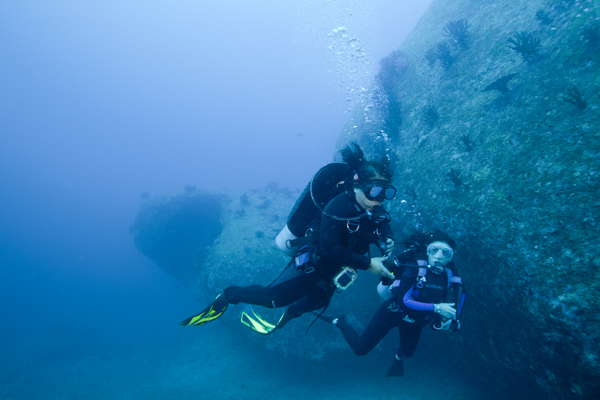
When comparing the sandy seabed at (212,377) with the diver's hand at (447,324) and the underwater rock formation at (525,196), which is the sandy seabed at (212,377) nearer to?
the underwater rock formation at (525,196)

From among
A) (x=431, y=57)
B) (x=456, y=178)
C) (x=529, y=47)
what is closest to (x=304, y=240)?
(x=456, y=178)

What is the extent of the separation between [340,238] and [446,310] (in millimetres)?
2885

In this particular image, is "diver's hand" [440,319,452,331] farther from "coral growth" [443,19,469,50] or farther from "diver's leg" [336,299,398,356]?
"coral growth" [443,19,469,50]

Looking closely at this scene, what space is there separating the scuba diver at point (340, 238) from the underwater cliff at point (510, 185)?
356cm

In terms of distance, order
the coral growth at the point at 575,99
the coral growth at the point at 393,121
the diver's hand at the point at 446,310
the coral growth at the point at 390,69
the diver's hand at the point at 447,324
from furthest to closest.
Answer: the coral growth at the point at 390,69 → the coral growth at the point at 393,121 → the coral growth at the point at 575,99 → the diver's hand at the point at 447,324 → the diver's hand at the point at 446,310

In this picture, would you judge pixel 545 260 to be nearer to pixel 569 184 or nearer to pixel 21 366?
pixel 569 184

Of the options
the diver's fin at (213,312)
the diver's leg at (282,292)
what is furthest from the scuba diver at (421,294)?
the diver's fin at (213,312)

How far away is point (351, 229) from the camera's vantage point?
121 inches

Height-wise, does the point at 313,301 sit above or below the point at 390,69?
below

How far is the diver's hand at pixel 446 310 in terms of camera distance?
4.23 meters

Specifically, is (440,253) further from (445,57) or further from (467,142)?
(445,57)

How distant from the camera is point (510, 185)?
537 centimetres

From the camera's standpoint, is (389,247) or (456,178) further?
(456,178)

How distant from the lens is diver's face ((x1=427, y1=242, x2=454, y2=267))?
4.84m
